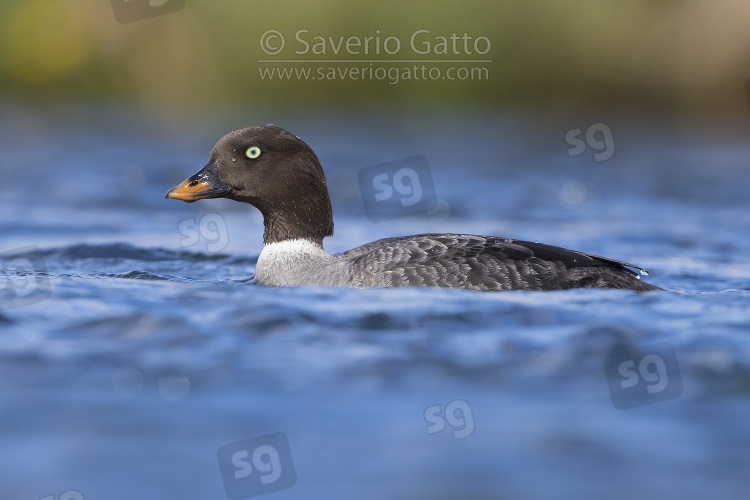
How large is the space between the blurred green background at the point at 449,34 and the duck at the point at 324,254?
10.8m

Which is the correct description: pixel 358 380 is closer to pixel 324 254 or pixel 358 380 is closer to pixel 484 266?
pixel 484 266

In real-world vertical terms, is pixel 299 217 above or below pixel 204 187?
below

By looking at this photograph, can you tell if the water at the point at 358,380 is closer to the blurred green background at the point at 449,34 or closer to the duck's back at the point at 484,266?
the duck's back at the point at 484,266

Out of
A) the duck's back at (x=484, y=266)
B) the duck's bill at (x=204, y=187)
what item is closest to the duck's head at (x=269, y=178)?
the duck's bill at (x=204, y=187)

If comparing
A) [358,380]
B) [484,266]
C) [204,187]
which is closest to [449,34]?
[204,187]

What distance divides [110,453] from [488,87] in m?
16.7

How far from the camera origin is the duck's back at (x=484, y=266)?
812 cm

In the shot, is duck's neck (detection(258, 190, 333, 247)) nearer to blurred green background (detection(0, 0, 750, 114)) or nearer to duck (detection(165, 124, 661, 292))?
duck (detection(165, 124, 661, 292))

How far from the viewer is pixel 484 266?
26.8 ft

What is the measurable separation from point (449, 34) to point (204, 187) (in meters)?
11.3

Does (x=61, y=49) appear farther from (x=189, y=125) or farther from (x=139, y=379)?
(x=139, y=379)

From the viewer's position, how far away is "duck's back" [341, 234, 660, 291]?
26.7 ft

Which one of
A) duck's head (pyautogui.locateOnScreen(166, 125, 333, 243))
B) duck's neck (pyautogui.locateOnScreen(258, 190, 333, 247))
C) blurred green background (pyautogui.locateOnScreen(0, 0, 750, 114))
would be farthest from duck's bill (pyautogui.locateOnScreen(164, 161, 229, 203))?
blurred green background (pyautogui.locateOnScreen(0, 0, 750, 114))

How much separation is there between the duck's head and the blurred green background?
1073 cm
